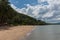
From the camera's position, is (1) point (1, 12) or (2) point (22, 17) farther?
(2) point (22, 17)

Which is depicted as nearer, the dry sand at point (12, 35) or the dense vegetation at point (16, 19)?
the dry sand at point (12, 35)

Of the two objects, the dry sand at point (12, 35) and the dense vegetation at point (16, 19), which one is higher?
the dense vegetation at point (16, 19)

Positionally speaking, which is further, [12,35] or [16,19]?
[16,19]

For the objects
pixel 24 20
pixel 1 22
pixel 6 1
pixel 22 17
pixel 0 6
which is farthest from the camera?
pixel 22 17

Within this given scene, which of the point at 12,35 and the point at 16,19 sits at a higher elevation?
the point at 16,19

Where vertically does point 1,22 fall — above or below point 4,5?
below

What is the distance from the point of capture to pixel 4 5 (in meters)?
42.6

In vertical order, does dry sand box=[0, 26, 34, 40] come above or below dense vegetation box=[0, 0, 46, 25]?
below

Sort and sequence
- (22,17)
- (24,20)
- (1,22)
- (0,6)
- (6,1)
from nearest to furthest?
(0,6) < (6,1) < (1,22) < (24,20) < (22,17)

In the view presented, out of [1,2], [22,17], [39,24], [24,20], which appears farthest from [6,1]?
[39,24]

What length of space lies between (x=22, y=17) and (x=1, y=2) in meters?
25.5

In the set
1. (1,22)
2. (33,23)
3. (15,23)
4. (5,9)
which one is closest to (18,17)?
(15,23)

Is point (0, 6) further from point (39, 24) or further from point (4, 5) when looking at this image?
point (39, 24)

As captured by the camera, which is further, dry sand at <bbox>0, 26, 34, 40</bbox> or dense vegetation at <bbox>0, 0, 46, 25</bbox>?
dense vegetation at <bbox>0, 0, 46, 25</bbox>
